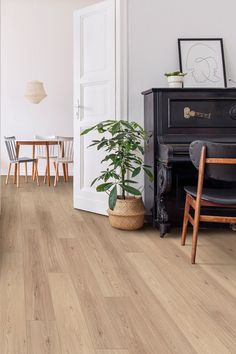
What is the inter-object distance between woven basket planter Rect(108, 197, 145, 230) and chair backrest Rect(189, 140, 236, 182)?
3.24ft

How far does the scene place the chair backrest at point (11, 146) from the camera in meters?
6.35

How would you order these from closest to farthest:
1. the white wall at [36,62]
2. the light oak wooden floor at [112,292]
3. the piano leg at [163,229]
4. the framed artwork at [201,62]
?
the light oak wooden floor at [112,292] < the piano leg at [163,229] < the framed artwork at [201,62] < the white wall at [36,62]

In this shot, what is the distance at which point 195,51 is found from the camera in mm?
3934

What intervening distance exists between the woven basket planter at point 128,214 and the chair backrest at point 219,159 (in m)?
0.99

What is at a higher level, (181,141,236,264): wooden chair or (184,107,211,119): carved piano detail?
(184,107,211,119): carved piano detail

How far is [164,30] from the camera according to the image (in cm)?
394

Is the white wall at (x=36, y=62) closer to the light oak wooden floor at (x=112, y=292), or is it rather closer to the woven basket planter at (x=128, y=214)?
the light oak wooden floor at (x=112, y=292)

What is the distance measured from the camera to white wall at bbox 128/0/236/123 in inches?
154

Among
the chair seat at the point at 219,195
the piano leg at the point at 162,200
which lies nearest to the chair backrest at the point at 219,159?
the chair seat at the point at 219,195

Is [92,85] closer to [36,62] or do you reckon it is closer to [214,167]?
[214,167]

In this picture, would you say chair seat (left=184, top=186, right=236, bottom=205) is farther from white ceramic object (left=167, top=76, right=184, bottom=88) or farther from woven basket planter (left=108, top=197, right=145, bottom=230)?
white ceramic object (left=167, top=76, right=184, bottom=88)

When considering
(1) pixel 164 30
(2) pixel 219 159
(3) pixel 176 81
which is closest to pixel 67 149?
(1) pixel 164 30

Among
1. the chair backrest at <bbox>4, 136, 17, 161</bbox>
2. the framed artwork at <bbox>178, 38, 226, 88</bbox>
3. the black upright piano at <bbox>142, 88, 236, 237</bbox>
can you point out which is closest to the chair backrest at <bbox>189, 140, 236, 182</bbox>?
the black upright piano at <bbox>142, 88, 236, 237</bbox>

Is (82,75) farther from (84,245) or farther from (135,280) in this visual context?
(135,280)
